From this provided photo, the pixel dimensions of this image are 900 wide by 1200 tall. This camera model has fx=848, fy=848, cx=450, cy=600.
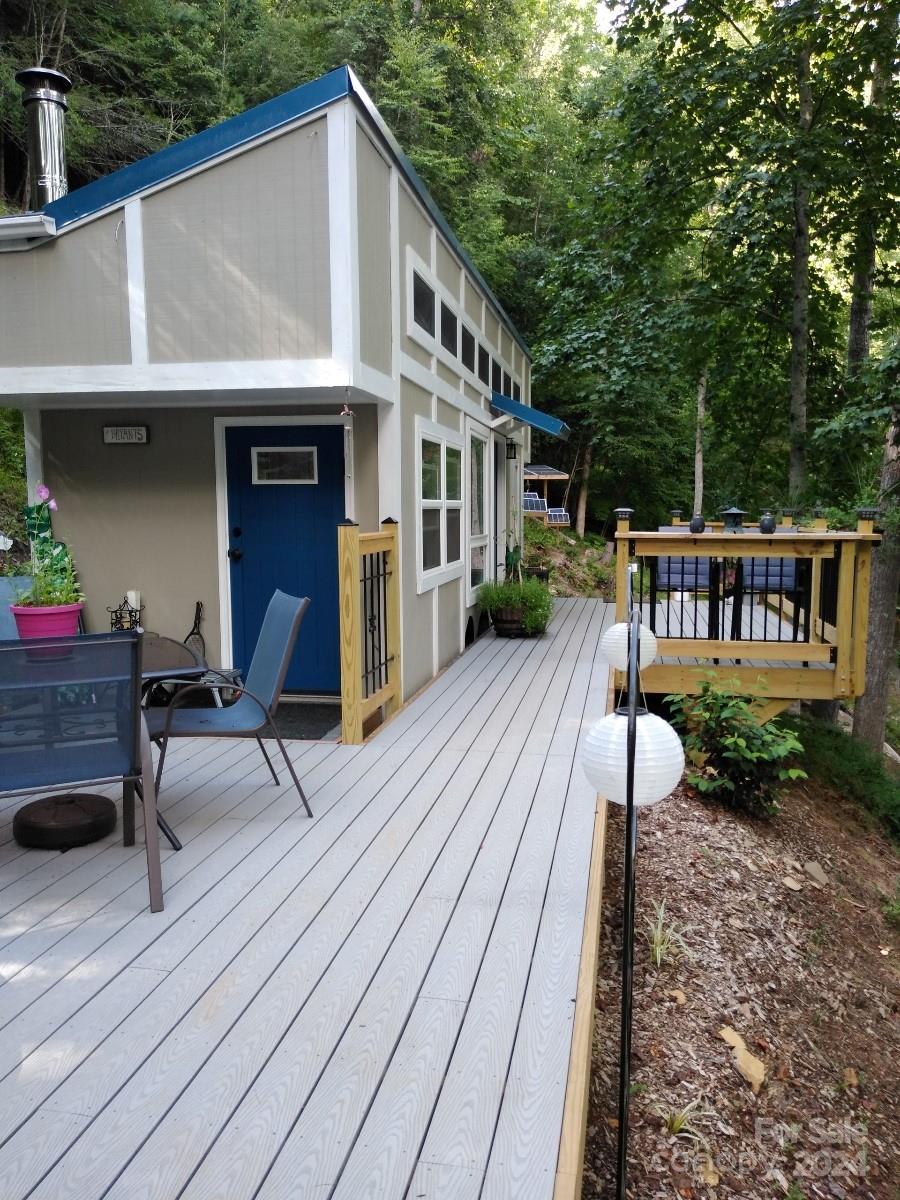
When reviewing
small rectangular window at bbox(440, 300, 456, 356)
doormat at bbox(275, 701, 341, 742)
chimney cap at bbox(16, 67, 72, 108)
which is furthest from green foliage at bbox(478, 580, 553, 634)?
chimney cap at bbox(16, 67, 72, 108)

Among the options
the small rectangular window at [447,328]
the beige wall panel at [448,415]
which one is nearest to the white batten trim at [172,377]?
the beige wall panel at [448,415]

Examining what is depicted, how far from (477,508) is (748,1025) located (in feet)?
20.7

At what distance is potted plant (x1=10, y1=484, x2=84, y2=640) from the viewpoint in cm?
521

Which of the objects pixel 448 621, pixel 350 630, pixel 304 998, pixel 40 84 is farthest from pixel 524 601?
pixel 304 998

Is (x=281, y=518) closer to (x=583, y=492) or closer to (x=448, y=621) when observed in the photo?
(x=448, y=621)

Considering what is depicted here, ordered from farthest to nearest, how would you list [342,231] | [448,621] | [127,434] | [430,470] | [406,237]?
[448,621] < [430,470] < [406,237] < [127,434] < [342,231]

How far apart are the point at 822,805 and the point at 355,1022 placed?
16.2 feet

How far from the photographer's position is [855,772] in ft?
22.5

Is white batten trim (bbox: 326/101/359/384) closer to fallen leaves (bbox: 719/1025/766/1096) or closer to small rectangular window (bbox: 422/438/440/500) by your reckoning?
small rectangular window (bbox: 422/438/440/500)

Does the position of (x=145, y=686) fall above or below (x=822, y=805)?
above

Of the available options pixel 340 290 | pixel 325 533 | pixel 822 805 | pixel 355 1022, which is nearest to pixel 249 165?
pixel 340 290

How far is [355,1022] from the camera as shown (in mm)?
2066

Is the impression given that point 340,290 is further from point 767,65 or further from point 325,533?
point 767,65

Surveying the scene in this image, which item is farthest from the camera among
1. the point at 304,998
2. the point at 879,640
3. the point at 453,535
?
the point at 879,640
